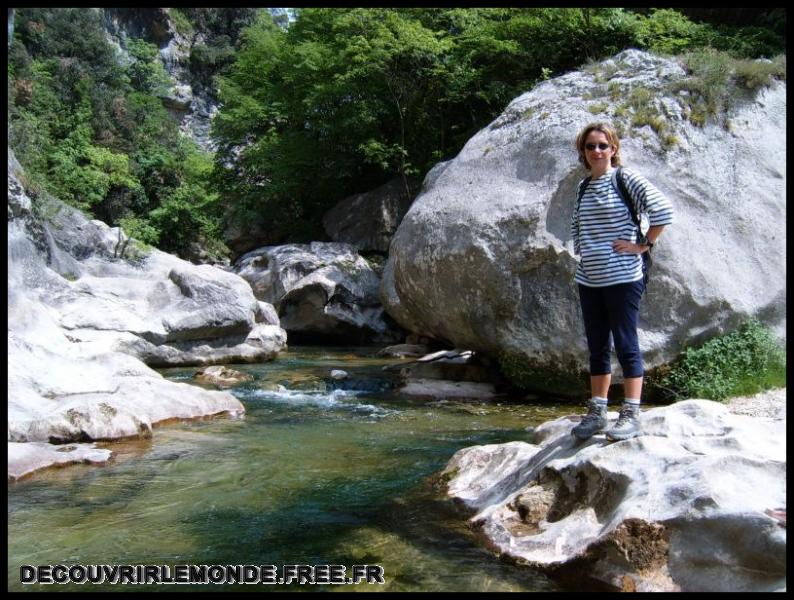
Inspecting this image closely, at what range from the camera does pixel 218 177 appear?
27.0 m

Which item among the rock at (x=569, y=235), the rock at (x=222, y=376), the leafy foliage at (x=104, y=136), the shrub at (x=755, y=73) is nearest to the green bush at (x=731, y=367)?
the rock at (x=569, y=235)

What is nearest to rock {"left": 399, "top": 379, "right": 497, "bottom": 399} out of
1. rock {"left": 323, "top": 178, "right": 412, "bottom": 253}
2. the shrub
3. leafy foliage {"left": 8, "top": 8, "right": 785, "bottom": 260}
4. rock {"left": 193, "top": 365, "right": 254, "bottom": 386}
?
rock {"left": 193, "top": 365, "right": 254, "bottom": 386}

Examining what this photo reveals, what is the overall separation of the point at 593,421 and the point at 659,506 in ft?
3.10

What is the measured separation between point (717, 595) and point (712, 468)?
29.4 inches

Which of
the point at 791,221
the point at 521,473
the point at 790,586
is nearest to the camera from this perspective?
the point at 790,586

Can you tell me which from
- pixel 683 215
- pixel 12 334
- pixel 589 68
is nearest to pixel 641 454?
pixel 683 215

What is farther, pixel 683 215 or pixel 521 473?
pixel 683 215

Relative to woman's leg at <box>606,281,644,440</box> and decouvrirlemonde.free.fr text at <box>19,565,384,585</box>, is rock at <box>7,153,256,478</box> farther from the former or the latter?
woman's leg at <box>606,281,644,440</box>

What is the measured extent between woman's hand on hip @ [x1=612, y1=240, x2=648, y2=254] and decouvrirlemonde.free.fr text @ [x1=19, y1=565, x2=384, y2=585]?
2372 mm

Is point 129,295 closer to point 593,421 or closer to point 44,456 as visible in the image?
point 44,456

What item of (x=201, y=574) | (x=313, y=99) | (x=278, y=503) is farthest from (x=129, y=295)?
(x=201, y=574)

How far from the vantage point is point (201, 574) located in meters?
3.72

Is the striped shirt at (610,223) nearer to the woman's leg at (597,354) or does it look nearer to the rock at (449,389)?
the woman's leg at (597,354)

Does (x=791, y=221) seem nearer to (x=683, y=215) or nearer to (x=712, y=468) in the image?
(x=712, y=468)
